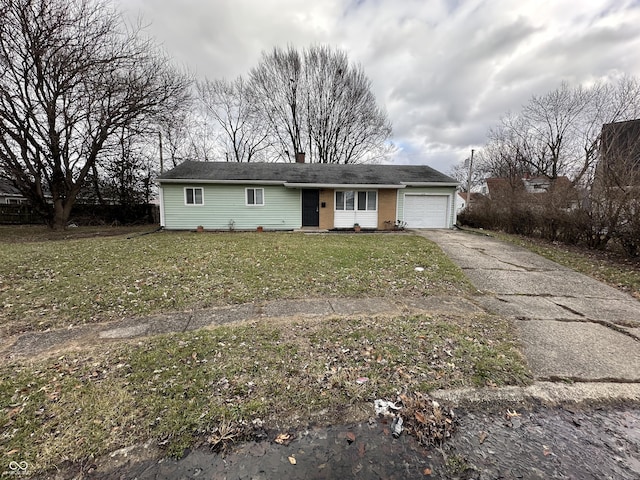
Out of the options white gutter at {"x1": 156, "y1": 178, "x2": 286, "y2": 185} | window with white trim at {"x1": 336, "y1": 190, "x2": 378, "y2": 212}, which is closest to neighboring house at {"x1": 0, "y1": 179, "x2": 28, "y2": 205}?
white gutter at {"x1": 156, "y1": 178, "x2": 286, "y2": 185}

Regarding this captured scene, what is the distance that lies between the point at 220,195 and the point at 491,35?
12716 millimetres

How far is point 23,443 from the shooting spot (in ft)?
6.29

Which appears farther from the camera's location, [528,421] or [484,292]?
[484,292]

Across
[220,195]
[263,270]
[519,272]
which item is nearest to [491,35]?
[519,272]

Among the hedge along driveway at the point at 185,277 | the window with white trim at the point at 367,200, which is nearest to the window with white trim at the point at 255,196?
the window with white trim at the point at 367,200

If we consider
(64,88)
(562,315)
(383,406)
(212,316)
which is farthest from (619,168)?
(64,88)

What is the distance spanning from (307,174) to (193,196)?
5.70 metres

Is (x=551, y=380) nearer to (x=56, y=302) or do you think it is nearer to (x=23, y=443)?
(x=23, y=443)

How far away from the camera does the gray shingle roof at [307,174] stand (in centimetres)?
1365

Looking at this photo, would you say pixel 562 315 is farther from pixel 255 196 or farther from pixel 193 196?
pixel 193 196

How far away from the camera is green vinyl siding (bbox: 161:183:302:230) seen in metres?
13.5

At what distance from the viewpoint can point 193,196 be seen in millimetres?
13602

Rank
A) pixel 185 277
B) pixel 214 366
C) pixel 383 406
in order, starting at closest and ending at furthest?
1. pixel 383 406
2. pixel 214 366
3. pixel 185 277

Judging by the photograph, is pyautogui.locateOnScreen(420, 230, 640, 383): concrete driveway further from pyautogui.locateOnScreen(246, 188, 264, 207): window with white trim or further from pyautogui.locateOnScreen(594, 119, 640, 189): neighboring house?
pyautogui.locateOnScreen(246, 188, 264, 207): window with white trim
